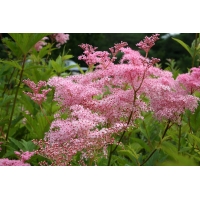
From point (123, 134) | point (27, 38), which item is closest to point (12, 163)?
point (123, 134)

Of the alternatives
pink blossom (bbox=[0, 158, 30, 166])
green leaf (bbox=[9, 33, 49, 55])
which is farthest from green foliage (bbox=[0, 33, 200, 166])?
pink blossom (bbox=[0, 158, 30, 166])

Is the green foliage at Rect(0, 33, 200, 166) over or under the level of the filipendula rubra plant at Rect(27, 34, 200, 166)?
under

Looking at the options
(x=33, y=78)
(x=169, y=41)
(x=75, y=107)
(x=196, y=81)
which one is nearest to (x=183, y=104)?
(x=196, y=81)

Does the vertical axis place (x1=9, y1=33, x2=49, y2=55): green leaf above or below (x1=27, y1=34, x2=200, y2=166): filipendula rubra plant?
above

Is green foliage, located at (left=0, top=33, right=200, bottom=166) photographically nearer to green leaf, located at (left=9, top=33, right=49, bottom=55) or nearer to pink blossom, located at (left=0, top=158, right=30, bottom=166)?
green leaf, located at (left=9, top=33, right=49, bottom=55)

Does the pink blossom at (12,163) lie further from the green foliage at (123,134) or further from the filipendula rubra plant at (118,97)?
the green foliage at (123,134)

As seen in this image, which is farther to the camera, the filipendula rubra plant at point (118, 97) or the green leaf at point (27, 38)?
the green leaf at point (27, 38)

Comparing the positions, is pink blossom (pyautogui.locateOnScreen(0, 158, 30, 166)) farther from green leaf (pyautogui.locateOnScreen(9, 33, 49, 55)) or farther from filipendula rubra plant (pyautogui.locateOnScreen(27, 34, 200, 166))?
green leaf (pyautogui.locateOnScreen(9, 33, 49, 55))

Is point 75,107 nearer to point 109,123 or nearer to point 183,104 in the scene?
point 109,123

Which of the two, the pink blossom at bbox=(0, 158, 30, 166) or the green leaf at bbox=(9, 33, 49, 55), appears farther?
the green leaf at bbox=(9, 33, 49, 55)

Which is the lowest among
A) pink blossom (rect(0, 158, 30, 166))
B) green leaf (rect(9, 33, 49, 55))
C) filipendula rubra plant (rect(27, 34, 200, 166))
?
pink blossom (rect(0, 158, 30, 166))

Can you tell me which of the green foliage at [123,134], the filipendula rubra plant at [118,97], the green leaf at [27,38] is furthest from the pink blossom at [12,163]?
the green leaf at [27,38]
